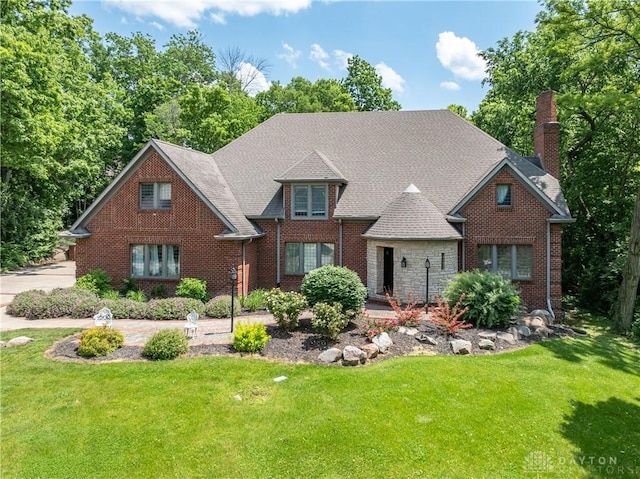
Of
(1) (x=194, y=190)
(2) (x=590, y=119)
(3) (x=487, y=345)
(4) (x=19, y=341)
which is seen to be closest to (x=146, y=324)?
(4) (x=19, y=341)

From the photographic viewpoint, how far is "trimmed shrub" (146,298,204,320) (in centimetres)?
1444

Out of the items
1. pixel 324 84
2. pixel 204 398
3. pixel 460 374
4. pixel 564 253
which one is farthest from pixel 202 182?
pixel 324 84

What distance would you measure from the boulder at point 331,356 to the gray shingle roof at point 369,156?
824 centimetres

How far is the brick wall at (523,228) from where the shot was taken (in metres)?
15.9

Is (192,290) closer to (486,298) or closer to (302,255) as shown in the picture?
(302,255)

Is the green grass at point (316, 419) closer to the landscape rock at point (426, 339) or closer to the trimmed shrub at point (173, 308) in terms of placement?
the landscape rock at point (426, 339)

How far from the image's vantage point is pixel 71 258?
34.7 metres

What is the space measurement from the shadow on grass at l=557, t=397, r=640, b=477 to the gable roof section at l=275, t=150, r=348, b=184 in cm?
1210

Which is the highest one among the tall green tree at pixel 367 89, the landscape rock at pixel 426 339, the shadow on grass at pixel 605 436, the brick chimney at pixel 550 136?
the tall green tree at pixel 367 89

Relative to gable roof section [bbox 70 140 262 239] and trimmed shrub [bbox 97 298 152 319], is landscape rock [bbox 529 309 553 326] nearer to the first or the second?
gable roof section [bbox 70 140 262 239]

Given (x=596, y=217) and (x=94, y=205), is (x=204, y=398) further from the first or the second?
(x=596, y=217)

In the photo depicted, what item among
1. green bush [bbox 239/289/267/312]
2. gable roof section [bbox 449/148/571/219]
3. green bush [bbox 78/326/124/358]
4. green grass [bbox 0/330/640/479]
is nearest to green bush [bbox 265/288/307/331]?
green grass [bbox 0/330/640/479]

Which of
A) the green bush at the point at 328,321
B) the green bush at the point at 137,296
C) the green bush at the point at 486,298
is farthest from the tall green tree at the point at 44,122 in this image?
the green bush at the point at 486,298

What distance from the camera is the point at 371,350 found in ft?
34.4
